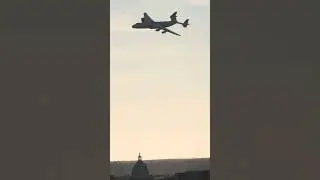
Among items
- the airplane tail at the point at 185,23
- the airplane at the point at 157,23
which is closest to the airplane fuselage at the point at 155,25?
the airplane at the point at 157,23

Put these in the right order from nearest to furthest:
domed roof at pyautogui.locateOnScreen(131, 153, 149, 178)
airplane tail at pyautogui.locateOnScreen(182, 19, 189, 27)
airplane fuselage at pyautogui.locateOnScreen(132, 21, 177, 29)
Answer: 1. airplane tail at pyautogui.locateOnScreen(182, 19, 189, 27)
2. airplane fuselage at pyautogui.locateOnScreen(132, 21, 177, 29)
3. domed roof at pyautogui.locateOnScreen(131, 153, 149, 178)

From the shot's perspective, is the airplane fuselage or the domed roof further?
the domed roof

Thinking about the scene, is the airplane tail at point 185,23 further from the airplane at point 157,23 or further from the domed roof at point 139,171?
the domed roof at point 139,171

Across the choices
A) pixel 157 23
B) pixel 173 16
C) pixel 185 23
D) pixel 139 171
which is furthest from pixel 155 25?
pixel 139 171

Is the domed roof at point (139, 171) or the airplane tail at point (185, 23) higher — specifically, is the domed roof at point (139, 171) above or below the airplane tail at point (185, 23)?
below

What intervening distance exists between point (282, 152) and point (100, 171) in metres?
1.82

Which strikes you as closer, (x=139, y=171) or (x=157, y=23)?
(x=157, y=23)

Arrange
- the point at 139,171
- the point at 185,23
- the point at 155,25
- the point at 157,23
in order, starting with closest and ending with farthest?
1. the point at 185,23
2. the point at 157,23
3. the point at 155,25
4. the point at 139,171

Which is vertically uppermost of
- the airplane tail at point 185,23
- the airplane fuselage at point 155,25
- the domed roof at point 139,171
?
the airplane fuselage at point 155,25

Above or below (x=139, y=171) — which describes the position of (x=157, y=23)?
above

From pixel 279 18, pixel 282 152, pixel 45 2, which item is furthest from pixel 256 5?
pixel 45 2

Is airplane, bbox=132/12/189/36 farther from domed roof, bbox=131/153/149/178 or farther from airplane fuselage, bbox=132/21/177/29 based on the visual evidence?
domed roof, bbox=131/153/149/178

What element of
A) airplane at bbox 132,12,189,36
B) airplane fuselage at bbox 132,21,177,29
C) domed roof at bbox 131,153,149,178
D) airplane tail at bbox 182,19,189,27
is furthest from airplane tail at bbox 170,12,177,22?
domed roof at bbox 131,153,149,178

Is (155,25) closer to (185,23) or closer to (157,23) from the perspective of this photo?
(157,23)
